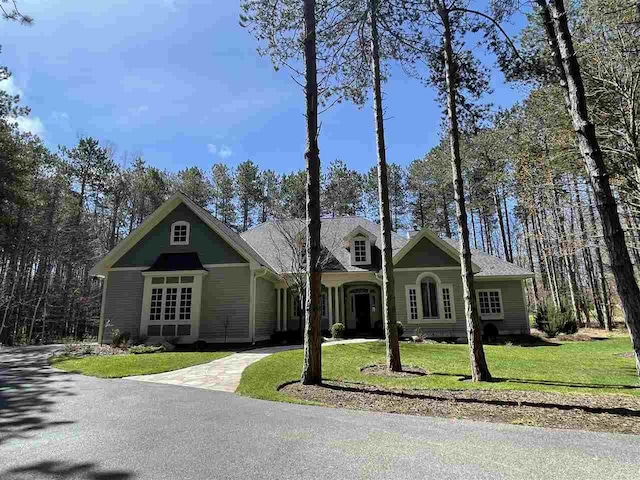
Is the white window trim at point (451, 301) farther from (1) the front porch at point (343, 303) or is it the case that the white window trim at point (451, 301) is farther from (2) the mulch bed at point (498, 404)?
(2) the mulch bed at point (498, 404)

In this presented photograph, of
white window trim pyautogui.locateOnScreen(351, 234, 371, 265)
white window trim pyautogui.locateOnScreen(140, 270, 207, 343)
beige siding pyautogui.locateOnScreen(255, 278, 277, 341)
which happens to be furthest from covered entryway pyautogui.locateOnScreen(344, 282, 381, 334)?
white window trim pyautogui.locateOnScreen(140, 270, 207, 343)

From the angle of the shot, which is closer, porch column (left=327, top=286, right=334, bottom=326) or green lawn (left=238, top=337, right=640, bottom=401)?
green lawn (left=238, top=337, right=640, bottom=401)

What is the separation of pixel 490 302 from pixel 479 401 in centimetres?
1468

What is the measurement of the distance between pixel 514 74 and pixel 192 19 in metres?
8.49

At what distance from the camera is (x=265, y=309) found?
17.9 m

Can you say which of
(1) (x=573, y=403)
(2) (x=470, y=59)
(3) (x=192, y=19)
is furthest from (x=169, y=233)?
(1) (x=573, y=403)

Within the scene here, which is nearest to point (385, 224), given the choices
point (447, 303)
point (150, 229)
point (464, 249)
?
point (464, 249)

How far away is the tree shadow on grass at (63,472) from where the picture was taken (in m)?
3.31

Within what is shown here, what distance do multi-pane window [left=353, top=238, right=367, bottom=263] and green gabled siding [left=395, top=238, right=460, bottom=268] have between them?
2.16 m

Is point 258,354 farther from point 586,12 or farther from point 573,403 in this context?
point 586,12

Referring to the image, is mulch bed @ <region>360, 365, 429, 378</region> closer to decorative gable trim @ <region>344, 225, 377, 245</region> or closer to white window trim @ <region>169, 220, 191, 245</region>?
white window trim @ <region>169, 220, 191, 245</region>

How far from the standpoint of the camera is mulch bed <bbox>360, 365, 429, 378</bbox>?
9.03 metres

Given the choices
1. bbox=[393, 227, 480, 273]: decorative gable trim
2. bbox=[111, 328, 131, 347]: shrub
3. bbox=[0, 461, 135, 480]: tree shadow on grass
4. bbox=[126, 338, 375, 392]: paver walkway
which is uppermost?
bbox=[393, 227, 480, 273]: decorative gable trim

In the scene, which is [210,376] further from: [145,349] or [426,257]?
[426,257]
